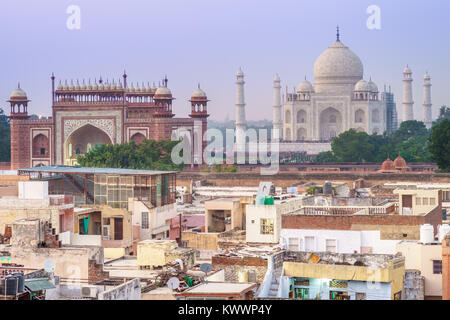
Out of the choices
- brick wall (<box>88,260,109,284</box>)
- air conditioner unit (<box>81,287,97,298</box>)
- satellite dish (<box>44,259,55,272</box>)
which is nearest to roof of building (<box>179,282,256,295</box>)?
air conditioner unit (<box>81,287,97,298</box>)

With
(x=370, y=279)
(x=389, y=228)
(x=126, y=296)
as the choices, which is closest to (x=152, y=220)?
(x=389, y=228)

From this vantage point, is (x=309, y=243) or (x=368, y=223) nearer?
(x=309, y=243)

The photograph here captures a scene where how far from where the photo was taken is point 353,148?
36.5 metres

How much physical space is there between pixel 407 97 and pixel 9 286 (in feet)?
144

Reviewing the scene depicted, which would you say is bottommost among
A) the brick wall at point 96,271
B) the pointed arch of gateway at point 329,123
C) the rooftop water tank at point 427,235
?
the brick wall at point 96,271

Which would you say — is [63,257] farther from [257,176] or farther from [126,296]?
[257,176]

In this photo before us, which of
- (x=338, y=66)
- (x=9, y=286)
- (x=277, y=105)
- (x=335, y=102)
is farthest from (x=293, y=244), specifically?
(x=277, y=105)

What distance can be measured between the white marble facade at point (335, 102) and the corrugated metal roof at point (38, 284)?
131ft

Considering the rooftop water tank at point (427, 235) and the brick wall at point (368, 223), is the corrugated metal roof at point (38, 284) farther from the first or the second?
the brick wall at point (368, 223)

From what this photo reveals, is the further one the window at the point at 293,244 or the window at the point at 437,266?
the window at the point at 293,244

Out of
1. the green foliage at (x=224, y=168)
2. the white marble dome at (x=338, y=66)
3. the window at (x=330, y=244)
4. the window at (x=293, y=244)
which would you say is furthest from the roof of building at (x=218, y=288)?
the white marble dome at (x=338, y=66)

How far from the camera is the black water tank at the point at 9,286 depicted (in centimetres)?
620

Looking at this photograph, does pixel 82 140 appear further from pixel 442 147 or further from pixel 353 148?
pixel 442 147
